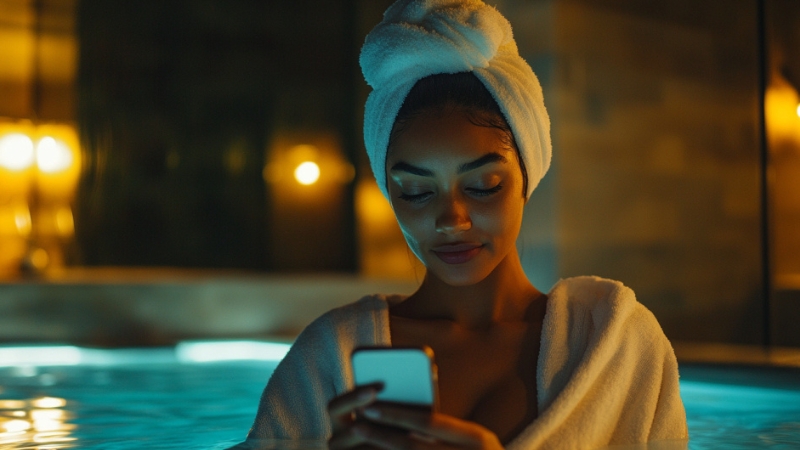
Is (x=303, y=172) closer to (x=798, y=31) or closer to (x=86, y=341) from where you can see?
(x=86, y=341)

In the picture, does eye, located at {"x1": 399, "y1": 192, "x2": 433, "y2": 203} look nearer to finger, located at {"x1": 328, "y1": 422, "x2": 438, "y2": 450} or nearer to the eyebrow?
the eyebrow

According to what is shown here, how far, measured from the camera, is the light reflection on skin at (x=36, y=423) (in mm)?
2434

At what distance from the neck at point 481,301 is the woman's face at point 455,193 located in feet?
0.39

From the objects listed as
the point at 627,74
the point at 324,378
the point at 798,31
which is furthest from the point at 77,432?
the point at 798,31

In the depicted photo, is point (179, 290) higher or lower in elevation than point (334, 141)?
lower

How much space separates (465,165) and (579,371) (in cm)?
36

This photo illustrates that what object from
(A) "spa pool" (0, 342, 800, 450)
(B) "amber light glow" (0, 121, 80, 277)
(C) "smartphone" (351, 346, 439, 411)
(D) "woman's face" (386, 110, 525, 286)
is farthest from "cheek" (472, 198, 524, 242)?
(B) "amber light glow" (0, 121, 80, 277)

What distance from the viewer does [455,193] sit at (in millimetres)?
1360

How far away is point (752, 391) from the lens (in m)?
2.84

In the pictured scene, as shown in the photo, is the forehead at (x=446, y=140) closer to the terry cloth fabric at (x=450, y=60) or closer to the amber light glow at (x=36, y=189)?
the terry cloth fabric at (x=450, y=60)

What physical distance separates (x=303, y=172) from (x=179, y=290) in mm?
3481

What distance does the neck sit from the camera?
151 cm

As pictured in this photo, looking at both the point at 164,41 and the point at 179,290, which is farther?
the point at 164,41

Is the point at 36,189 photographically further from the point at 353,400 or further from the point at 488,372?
the point at 353,400
